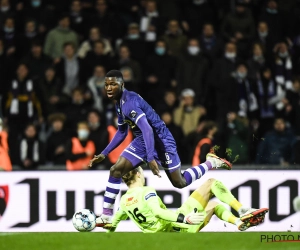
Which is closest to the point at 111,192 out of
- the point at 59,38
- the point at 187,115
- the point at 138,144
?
the point at 138,144

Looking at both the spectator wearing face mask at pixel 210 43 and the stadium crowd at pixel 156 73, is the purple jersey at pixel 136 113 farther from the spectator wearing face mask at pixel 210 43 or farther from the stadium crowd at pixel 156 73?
the spectator wearing face mask at pixel 210 43

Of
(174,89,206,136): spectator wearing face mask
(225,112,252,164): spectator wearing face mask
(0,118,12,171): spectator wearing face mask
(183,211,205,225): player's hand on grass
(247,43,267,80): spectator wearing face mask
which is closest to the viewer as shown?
(183,211,205,225): player's hand on grass

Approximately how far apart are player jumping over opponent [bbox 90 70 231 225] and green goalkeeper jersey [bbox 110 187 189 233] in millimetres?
459

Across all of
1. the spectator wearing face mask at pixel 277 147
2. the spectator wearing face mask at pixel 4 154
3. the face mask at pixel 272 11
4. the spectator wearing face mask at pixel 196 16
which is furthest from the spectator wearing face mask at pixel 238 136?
the spectator wearing face mask at pixel 4 154

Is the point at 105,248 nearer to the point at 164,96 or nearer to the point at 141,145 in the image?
the point at 141,145

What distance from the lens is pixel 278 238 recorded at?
1177 cm

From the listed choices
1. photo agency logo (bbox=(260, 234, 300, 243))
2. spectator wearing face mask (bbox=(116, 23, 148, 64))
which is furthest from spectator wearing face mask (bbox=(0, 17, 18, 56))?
photo agency logo (bbox=(260, 234, 300, 243))

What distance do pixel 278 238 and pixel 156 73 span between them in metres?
6.67

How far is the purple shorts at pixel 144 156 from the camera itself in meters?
12.2

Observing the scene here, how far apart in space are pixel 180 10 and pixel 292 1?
7.51ft

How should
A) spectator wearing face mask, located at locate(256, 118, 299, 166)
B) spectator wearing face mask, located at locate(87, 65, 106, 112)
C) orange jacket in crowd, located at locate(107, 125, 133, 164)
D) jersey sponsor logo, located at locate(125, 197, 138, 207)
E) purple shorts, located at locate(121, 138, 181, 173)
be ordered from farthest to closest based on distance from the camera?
spectator wearing face mask, located at locate(87, 65, 106, 112)
spectator wearing face mask, located at locate(256, 118, 299, 166)
orange jacket in crowd, located at locate(107, 125, 133, 164)
purple shorts, located at locate(121, 138, 181, 173)
jersey sponsor logo, located at locate(125, 197, 138, 207)

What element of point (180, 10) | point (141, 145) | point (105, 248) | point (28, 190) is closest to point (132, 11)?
point (180, 10)

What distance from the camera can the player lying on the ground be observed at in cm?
1125

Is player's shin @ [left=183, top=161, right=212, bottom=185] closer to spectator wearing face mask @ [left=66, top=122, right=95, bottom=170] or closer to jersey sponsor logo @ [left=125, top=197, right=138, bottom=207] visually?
jersey sponsor logo @ [left=125, top=197, right=138, bottom=207]
